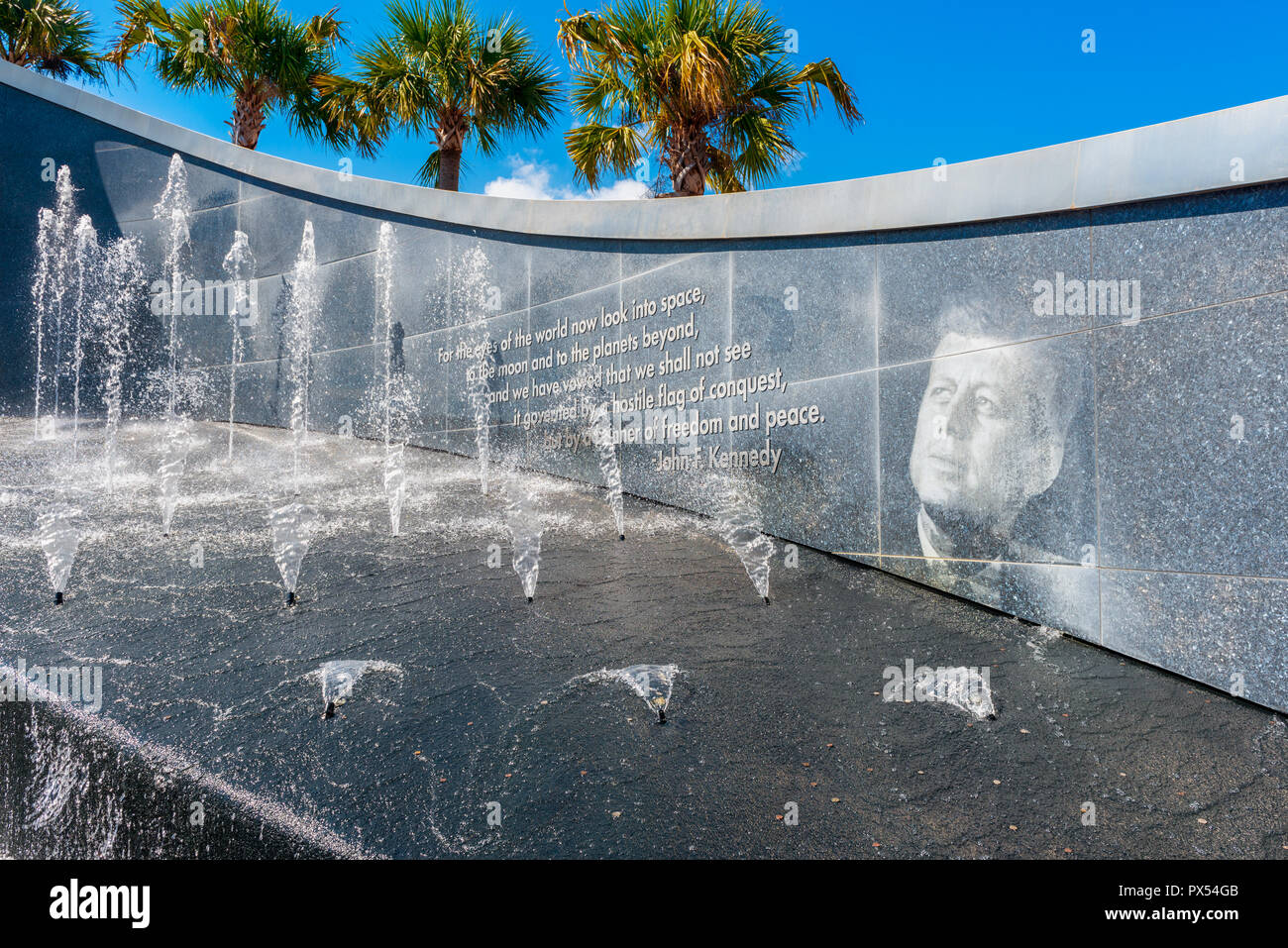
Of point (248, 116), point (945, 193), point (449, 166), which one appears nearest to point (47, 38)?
point (248, 116)

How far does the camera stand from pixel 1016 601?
5.18m

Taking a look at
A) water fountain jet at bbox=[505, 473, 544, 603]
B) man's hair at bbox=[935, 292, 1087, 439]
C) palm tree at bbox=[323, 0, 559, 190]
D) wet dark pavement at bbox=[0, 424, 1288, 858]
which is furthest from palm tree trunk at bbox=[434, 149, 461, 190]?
man's hair at bbox=[935, 292, 1087, 439]

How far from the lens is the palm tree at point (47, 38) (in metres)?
16.6

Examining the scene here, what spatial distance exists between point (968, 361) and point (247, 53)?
16.0m

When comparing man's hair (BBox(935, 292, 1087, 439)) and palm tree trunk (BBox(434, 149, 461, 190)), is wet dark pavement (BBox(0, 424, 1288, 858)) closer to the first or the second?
man's hair (BBox(935, 292, 1087, 439))

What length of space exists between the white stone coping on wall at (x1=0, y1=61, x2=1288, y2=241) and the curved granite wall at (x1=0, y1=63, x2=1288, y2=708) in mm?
18

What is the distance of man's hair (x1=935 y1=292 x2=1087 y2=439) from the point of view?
483cm

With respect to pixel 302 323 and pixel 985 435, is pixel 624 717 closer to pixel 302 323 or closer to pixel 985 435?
pixel 985 435

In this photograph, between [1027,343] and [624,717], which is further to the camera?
[1027,343]

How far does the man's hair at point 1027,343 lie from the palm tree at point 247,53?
13.4m

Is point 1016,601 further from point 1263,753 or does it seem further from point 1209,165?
point 1209,165

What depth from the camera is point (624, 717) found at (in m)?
3.58

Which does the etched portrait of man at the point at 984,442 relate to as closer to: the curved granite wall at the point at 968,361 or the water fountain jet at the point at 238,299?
the curved granite wall at the point at 968,361
